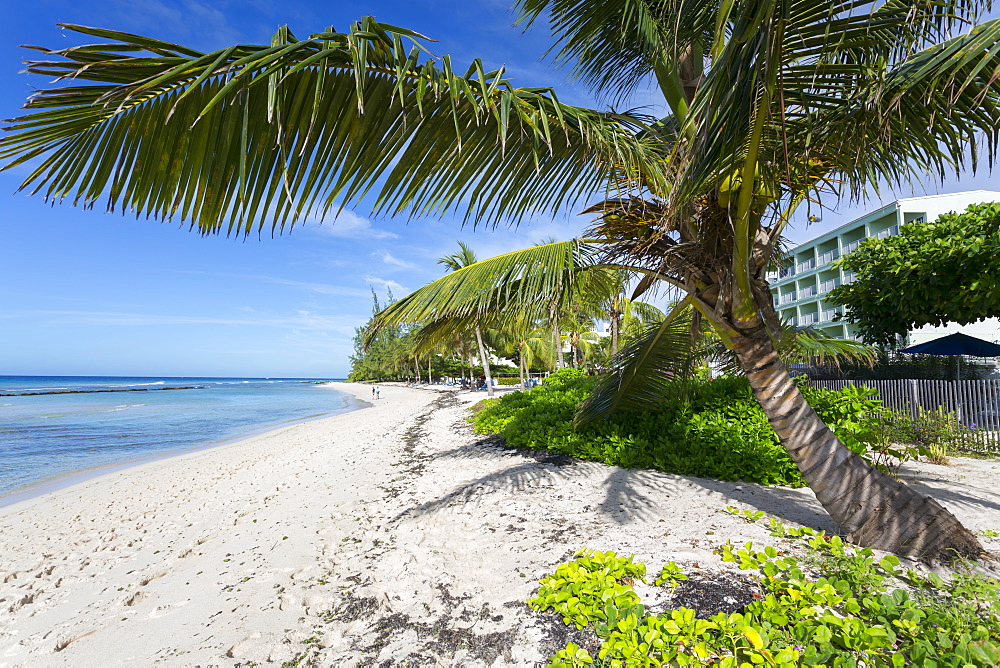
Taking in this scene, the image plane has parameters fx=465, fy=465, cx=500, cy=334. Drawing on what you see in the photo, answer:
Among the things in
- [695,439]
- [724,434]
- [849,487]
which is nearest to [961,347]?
[724,434]

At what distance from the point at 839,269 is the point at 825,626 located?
3795 centimetres

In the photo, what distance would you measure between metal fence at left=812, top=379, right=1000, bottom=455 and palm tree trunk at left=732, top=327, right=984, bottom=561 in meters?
5.62

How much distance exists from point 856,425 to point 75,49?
21.9 ft

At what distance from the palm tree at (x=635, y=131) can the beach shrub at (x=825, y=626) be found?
696mm

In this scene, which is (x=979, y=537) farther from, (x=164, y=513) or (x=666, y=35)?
(x=164, y=513)

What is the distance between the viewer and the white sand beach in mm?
2799

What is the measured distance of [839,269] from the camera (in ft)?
106

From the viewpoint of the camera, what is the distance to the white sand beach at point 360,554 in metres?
2.80

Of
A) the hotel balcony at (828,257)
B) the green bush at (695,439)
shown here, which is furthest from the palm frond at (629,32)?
the hotel balcony at (828,257)

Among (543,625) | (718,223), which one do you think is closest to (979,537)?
(718,223)

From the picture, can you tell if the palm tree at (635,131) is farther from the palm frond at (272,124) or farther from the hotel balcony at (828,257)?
the hotel balcony at (828,257)

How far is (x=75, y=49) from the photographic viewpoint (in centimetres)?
133

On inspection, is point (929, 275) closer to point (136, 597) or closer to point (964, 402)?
point (964, 402)

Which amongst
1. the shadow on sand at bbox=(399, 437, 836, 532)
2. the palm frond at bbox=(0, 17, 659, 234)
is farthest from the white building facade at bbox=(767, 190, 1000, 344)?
the palm frond at bbox=(0, 17, 659, 234)
